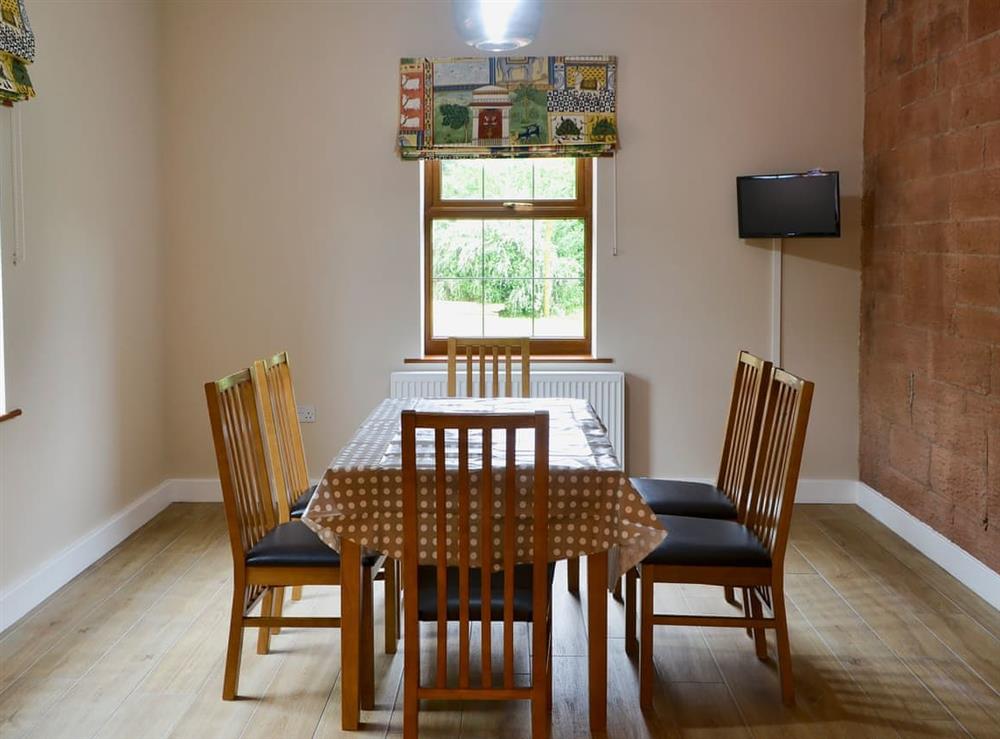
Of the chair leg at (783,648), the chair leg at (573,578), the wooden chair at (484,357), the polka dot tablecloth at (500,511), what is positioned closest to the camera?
the polka dot tablecloth at (500,511)

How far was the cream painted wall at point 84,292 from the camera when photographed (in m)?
3.84

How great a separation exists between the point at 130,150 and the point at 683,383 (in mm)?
2912

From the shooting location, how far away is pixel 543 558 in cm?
263

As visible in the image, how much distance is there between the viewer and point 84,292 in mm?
4359

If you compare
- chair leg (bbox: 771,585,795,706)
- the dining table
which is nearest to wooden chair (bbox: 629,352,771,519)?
chair leg (bbox: 771,585,795,706)

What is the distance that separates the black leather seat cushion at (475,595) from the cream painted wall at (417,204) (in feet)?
8.96

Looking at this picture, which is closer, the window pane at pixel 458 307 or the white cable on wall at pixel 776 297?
the white cable on wall at pixel 776 297

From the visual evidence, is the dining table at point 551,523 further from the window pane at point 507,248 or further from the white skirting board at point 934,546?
the window pane at point 507,248

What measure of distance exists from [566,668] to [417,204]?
9.03 ft

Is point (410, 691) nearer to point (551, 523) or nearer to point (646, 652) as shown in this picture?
point (551, 523)

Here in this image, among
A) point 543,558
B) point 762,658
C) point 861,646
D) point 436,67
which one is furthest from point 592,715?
point 436,67

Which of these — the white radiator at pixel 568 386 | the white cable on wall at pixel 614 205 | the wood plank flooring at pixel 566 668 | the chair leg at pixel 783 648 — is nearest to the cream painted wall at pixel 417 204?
the white cable on wall at pixel 614 205

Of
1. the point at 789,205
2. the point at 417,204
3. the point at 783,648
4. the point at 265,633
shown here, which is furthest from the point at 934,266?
the point at 265,633

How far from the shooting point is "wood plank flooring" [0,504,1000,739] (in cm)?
291
